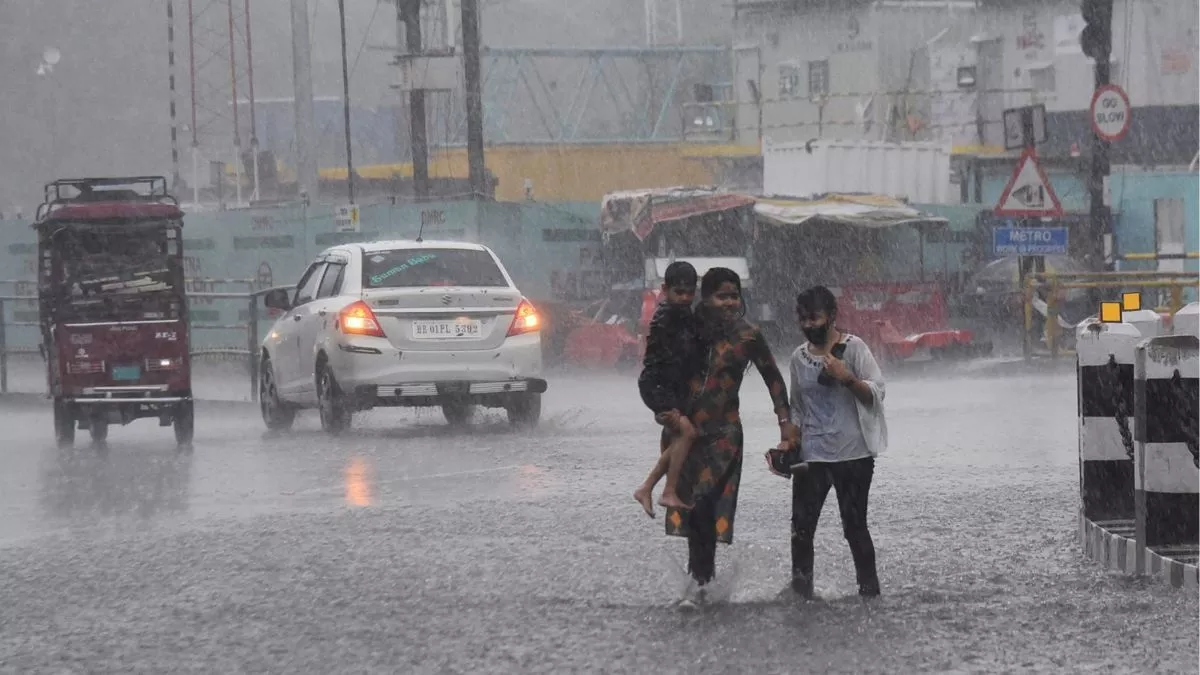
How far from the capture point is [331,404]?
53.7 ft

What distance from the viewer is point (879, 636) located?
6.87 m

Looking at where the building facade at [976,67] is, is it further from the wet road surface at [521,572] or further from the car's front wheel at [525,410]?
the wet road surface at [521,572]

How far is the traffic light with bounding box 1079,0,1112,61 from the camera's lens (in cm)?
2484

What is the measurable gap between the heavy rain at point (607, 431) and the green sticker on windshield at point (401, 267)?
0.07 meters

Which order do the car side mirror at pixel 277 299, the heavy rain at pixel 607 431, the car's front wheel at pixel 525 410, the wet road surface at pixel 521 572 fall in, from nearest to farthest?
1. the wet road surface at pixel 521 572
2. the heavy rain at pixel 607 431
3. the car's front wheel at pixel 525 410
4. the car side mirror at pixel 277 299

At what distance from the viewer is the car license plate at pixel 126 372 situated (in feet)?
54.1

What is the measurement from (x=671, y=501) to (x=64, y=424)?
34.2 feet

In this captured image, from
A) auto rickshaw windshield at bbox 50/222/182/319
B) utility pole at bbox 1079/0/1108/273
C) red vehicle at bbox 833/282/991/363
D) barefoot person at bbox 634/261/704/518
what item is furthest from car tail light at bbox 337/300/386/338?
utility pole at bbox 1079/0/1108/273

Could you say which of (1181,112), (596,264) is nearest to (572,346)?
(596,264)

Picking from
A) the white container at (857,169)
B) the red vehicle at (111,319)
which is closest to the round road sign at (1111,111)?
the red vehicle at (111,319)

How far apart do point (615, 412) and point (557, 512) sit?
809 cm

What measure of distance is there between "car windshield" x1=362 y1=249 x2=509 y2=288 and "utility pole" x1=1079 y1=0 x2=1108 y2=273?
410 inches

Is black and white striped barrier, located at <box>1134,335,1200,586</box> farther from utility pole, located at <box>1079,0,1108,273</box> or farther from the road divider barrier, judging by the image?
utility pole, located at <box>1079,0,1108,273</box>

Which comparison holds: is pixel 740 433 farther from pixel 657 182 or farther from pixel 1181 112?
pixel 1181 112
